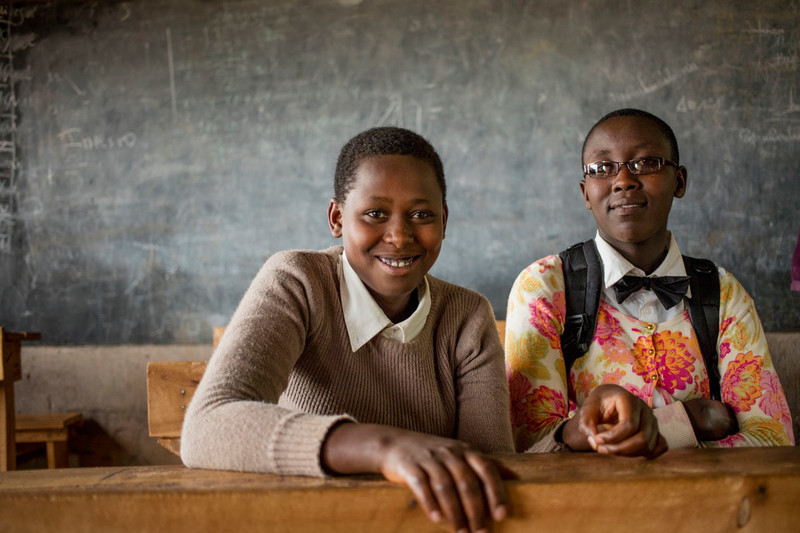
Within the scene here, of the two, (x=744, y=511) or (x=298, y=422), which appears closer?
(x=744, y=511)

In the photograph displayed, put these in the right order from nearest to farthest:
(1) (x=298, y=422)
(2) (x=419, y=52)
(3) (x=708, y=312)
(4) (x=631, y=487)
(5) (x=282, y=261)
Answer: (4) (x=631, y=487), (1) (x=298, y=422), (5) (x=282, y=261), (3) (x=708, y=312), (2) (x=419, y=52)

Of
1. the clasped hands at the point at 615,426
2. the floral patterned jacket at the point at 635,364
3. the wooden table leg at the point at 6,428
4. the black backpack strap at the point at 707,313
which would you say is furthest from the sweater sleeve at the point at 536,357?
the wooden table leg at the point at 6,428

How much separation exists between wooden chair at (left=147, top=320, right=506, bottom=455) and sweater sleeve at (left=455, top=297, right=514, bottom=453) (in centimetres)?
103

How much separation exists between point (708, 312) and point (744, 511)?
3.12 ft

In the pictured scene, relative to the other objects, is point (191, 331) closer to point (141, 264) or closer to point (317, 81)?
point (141, 264)

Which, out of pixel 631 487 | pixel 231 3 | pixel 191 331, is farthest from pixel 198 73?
pixel 631 487

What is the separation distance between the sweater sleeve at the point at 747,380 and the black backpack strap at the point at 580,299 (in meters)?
0.32

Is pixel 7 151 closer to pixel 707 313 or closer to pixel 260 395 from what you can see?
pixel 260 395

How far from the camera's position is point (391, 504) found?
0.66 metres

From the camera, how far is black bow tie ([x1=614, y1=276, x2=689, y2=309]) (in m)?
1.51

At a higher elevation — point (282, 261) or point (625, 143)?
point (625, 143)

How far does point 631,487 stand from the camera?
666mm

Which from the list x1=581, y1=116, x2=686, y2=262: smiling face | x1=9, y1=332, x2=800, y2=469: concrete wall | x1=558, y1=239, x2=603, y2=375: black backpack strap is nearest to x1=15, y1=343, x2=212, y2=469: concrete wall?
x1=9, y1=332, x2=800, y2=469: concrete wall

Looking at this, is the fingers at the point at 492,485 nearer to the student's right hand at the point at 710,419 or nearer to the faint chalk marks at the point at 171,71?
the student's right hand at the point at 710,419
